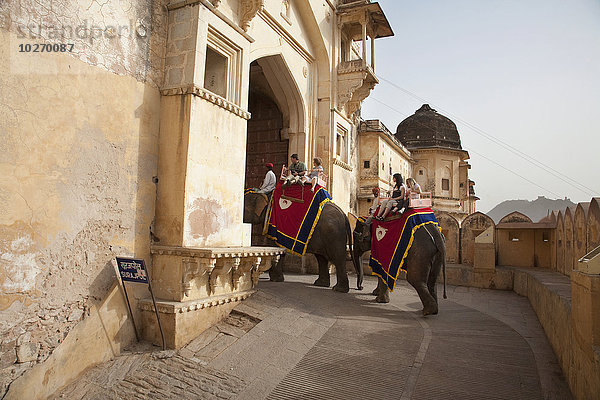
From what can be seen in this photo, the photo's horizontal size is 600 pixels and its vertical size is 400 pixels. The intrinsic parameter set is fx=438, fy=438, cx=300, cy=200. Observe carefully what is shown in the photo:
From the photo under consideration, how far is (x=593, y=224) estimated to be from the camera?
6.38 m

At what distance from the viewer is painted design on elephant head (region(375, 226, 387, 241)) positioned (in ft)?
25.6

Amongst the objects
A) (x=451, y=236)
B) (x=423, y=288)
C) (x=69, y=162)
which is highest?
(x=69, y=162)

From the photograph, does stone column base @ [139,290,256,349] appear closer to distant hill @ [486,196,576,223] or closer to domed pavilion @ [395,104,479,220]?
domed pavilion @ [395,104,479,220]

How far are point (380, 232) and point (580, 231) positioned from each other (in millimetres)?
3272

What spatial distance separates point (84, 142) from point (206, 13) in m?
2.41

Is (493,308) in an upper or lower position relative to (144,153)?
lower

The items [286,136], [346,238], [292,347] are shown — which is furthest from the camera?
[286,136]

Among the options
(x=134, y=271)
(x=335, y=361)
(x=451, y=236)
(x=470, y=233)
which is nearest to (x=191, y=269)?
(x=134, y=271)

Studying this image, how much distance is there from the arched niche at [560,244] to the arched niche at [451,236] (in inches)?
108

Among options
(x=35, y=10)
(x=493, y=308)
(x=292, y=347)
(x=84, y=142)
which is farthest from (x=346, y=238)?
(x=35, y=10)

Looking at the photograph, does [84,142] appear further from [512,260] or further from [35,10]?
[512,260]

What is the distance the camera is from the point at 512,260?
1163cm

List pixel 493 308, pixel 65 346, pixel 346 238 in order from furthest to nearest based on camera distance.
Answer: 1. pixel 346 238
2. pixel 493 308
3. pixel 65 346

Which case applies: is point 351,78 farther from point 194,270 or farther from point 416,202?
point 194,270
